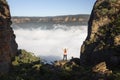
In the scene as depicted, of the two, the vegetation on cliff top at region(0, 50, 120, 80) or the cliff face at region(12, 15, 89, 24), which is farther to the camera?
the cliff face at region(12, 15, 89, 24)

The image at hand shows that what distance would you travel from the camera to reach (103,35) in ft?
153

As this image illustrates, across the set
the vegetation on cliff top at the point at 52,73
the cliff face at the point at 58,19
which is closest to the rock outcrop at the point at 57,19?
the cliff face at the point at 58,19

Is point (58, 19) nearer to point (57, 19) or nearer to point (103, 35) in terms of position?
point (57, 19)

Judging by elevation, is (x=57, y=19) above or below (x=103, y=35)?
below

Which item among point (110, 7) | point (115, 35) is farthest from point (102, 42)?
point (110, 7)

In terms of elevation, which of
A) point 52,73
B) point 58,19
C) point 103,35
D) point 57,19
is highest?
point 103,35

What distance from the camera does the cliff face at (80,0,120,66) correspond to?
42.7 metres

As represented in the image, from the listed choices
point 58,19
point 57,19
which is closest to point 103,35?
point 58,19

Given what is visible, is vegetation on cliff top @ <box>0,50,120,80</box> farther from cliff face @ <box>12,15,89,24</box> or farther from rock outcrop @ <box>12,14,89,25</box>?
rock outcrop @ <box>12,14,89,25</box>

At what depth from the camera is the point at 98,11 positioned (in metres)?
49.8

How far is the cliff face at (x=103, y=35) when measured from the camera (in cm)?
4269

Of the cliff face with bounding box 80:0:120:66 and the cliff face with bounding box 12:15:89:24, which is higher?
the cliff face with bounding box 80:0:120:66

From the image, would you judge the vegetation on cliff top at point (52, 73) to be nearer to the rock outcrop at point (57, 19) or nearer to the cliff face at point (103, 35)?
the cliff face at point (103, 35)

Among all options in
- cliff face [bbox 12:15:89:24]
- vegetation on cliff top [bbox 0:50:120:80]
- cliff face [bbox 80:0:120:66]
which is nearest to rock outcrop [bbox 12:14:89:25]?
cliff face [bbox 12:15:89:24]
